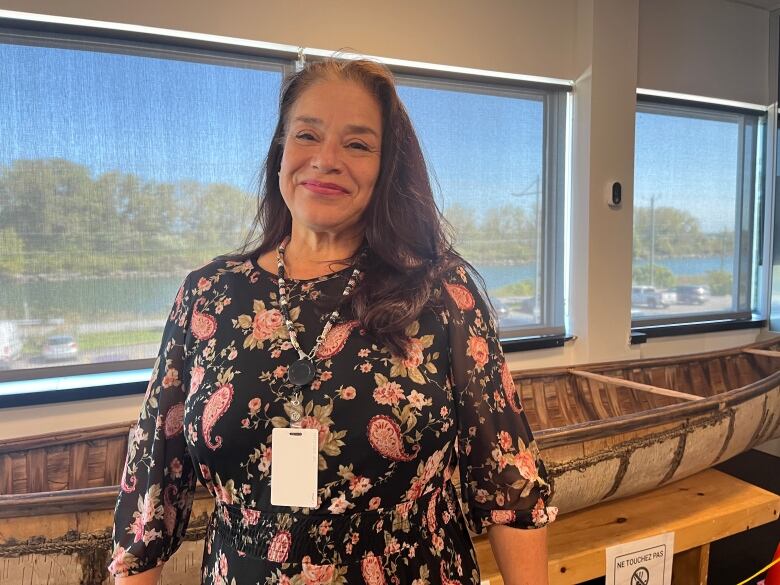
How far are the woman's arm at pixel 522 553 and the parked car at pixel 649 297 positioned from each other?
3076 mm

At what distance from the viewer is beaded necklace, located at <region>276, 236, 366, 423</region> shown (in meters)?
0.69

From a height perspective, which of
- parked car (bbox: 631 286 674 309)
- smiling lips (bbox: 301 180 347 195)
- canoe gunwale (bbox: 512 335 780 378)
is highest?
smiling lips (bbox: 301 180 347 195)

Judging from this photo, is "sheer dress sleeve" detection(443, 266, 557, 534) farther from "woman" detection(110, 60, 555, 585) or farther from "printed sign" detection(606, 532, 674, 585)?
"printed sign" detection(606, 532, 674, 585)

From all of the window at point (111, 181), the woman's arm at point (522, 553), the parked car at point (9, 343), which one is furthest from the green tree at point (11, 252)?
the woman's arm at point (522, 553)

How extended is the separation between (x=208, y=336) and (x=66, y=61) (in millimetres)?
1925

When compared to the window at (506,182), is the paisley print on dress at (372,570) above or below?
below

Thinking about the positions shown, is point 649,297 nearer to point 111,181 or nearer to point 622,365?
point 622,365

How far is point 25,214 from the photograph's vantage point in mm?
2139

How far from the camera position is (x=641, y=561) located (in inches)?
48.2

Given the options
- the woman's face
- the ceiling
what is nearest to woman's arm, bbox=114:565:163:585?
the woman's face

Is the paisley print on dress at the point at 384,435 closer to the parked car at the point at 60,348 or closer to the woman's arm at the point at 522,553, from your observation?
the woman's arm at the point at 522,553

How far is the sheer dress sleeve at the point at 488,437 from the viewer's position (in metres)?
0.72

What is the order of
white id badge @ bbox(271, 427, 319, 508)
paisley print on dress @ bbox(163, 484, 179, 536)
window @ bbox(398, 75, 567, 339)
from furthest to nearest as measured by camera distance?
window @ bbox(398, 75, 567, 339) → paisley print on dress @ bbox(163, 484, 179, 536) → white id badge @ bbox(271, 427, 319, 508)

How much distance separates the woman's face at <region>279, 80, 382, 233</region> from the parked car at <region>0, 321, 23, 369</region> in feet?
6.17
